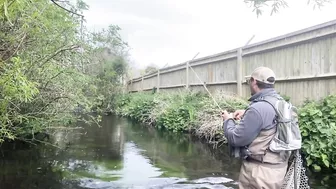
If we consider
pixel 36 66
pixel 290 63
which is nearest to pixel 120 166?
pixel 36 66

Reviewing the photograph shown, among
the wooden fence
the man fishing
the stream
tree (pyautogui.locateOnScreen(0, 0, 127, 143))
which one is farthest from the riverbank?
tree (pyautogui.locateOnScreen(0, 0, 127, 143))

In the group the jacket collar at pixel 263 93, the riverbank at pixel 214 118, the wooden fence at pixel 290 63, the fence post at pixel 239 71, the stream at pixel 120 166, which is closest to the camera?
the jacket collar at pixel 263 93

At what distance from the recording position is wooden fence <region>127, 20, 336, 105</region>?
5562 millimetres

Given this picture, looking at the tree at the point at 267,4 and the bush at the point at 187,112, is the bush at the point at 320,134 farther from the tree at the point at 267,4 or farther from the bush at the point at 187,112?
the bush at the point at 187,112

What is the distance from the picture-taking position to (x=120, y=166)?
5.43 metres

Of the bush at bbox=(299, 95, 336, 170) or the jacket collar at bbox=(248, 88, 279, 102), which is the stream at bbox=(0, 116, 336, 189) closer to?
the bush at bbox=(299, 95, 336, 170)

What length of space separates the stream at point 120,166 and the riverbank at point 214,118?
1.06ft

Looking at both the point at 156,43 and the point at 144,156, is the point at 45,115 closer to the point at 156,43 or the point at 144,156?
the point at 144,156

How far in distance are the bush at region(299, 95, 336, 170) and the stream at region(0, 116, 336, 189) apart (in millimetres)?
234

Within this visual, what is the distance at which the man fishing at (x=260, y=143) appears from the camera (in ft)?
8.25

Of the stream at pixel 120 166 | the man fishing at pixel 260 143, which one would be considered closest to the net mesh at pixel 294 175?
the man fishing at pixel 260 143

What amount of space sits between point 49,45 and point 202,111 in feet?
14.6

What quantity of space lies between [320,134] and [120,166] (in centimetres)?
323

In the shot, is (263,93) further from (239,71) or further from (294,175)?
(239,71)
